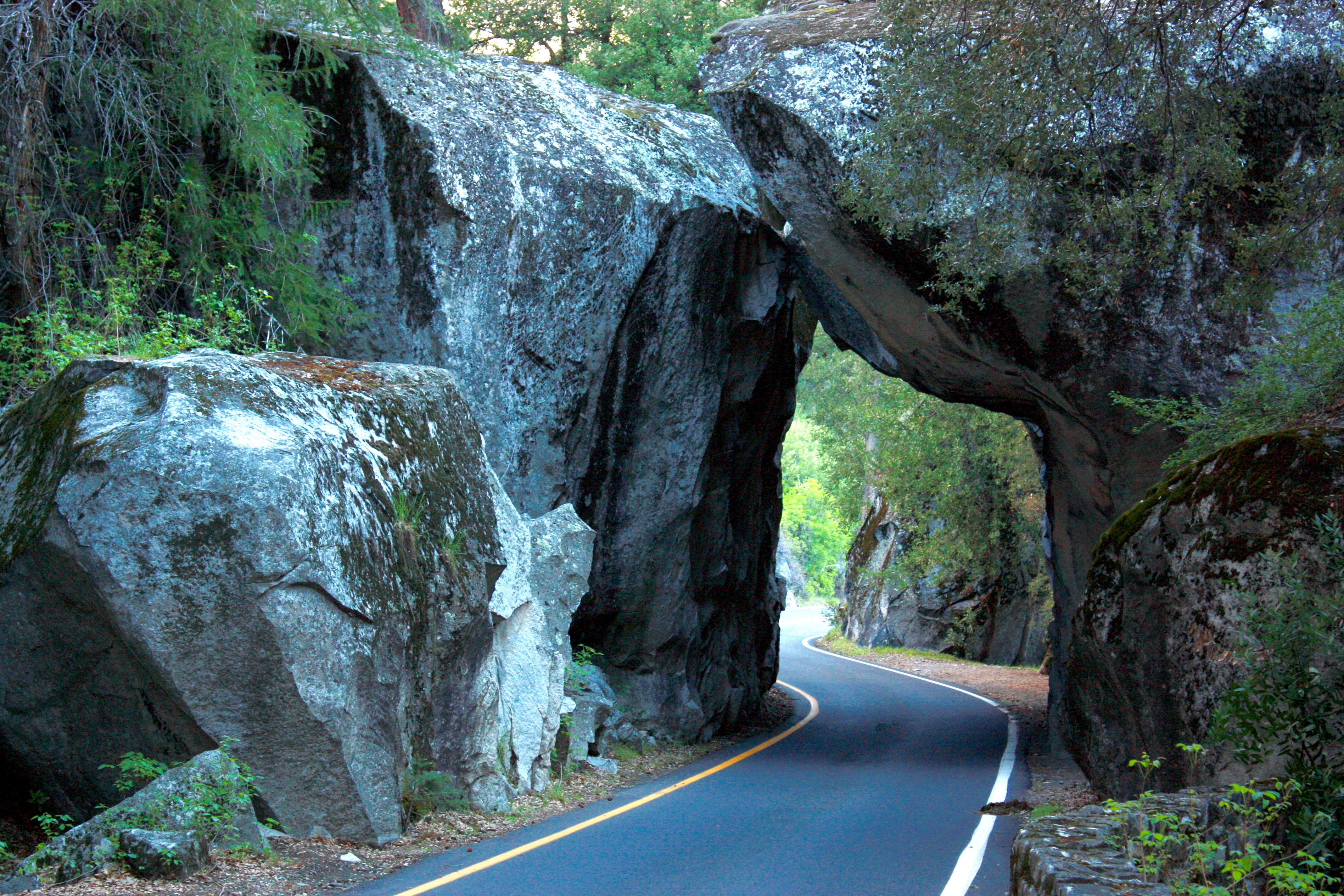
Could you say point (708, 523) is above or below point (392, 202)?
below

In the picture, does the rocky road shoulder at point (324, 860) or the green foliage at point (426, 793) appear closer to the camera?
the rocky road shoulder at point (324, 860)

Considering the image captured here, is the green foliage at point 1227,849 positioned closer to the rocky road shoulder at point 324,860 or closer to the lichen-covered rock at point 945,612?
the rocky road shoulder at point 324,860

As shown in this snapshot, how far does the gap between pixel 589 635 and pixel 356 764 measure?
28.7 ft

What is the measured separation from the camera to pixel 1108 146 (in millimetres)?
11398

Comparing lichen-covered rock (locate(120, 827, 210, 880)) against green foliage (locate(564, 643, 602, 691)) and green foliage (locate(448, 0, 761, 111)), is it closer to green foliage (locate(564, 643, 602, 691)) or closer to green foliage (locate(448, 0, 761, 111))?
green foliage (locate(564, 643, 602, 691))

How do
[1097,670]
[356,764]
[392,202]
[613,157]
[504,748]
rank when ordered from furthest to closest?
1. [613,157]
2. [392,202]
3. [504,748]
4. [1097,670]
5. [356,764]

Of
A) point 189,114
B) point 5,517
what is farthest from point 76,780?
point 189,114

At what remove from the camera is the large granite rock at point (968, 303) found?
1343 centimetres

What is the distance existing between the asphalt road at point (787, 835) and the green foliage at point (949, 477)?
34.4 feet

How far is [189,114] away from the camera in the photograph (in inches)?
509

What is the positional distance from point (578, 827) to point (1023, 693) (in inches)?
683

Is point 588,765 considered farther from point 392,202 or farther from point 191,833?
point 392,202

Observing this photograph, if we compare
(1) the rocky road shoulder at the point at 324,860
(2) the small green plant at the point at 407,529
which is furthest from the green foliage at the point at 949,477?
(2) the small green plant at the point at 407,529

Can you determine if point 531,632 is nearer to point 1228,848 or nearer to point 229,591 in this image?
point 229,591
